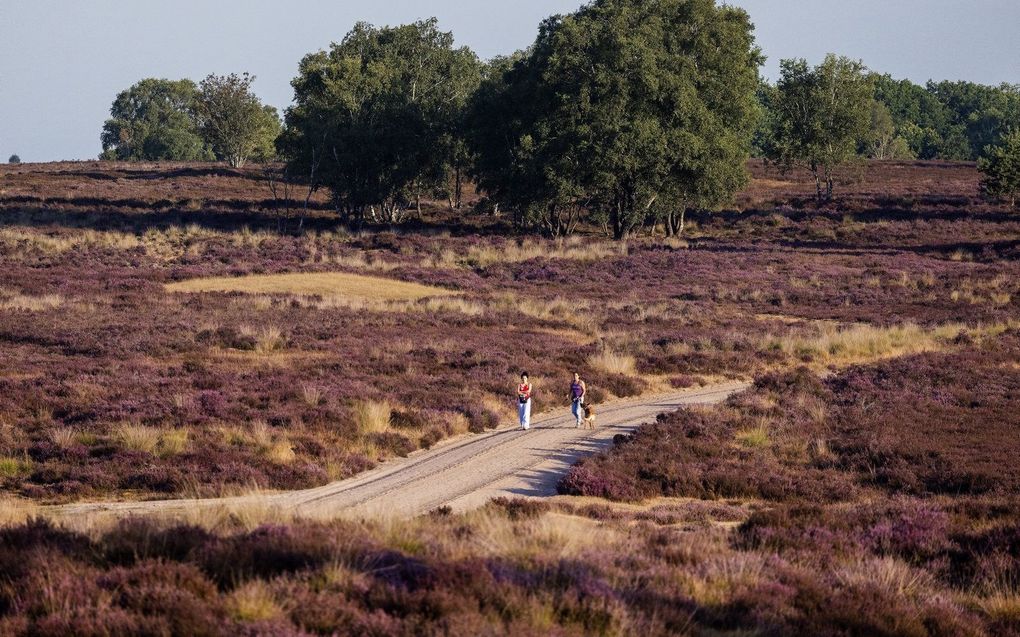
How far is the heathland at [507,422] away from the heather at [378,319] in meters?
0.16

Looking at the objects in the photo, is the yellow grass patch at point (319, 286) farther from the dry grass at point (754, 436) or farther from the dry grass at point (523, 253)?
the dry grass at point (754, 436)

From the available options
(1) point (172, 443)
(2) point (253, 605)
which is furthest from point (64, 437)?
(2) point (253, 605)

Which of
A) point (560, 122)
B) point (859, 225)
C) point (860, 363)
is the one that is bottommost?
point (860, 363)

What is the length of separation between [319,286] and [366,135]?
29892 mm

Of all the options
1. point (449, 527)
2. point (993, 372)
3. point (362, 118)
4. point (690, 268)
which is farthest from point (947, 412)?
point (362, 118)

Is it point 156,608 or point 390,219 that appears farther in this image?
point 390,219

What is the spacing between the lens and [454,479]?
762 inches

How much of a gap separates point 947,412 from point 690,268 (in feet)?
118

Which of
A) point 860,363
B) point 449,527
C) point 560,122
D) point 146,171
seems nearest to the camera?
point 449,527

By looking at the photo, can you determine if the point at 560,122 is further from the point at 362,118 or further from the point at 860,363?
the point at 860,363

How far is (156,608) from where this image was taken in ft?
26.9

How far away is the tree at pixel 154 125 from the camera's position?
162875mm

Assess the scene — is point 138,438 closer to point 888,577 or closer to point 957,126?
point 888,577

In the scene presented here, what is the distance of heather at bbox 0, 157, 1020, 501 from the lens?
2120cm
